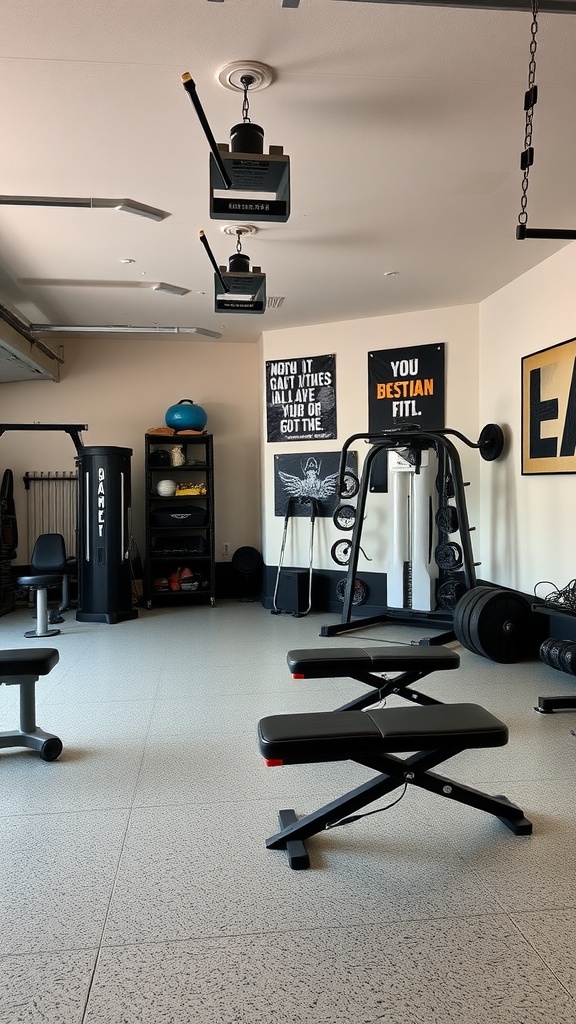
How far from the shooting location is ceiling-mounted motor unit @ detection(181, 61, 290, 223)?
2887 mm

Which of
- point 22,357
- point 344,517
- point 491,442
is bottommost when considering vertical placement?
point 344,517

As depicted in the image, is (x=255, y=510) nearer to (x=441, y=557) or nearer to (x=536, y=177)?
(x=441, y=557)

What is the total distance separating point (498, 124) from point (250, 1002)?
3741 millimetres

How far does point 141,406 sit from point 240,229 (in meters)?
3.87

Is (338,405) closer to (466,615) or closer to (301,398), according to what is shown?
(301,398)

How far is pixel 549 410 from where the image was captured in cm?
521

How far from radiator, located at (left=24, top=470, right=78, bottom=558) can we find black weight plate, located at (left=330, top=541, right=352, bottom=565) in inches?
123

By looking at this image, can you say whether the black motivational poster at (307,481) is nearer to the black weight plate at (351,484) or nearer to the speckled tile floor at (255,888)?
the black weight plate at (351,484)

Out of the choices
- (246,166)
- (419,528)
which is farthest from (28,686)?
(419,528)

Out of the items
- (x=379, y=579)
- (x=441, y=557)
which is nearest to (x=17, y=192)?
(x=441, y=557)

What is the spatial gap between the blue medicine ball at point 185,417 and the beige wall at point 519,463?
3077 millimetres

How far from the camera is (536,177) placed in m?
3.93

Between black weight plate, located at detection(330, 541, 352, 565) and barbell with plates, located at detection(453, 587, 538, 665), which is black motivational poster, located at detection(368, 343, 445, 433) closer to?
black weight plate, located at detection(330, 541, 352, 565)

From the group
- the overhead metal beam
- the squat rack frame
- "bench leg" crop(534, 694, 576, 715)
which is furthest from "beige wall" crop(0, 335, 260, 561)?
the overhead metal beam
